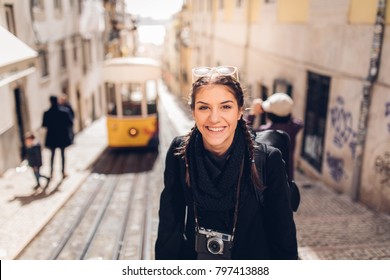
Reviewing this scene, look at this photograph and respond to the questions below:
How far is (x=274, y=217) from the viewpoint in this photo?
2.17 metres

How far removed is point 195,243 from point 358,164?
5.14m

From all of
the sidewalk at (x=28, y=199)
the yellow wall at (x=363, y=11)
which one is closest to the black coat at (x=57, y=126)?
the sidewalk at (x=28, y=199)

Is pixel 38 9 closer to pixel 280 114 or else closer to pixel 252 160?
pixel 280 114

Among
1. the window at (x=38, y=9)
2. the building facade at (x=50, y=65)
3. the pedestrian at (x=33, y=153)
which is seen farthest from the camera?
the window at (x=38, y=9)

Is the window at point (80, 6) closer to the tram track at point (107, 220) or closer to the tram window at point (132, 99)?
the tram window at point (132, 99)

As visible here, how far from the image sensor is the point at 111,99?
1167 cm

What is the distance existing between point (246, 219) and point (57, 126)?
660 centimetres

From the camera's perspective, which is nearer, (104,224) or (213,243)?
(213,243)

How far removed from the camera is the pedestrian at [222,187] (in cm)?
212

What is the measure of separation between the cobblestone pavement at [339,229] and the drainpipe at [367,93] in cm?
Result: 46

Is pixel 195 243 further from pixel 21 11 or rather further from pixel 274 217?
pixel 21 11

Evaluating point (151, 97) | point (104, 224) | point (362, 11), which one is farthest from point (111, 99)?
point (362, 11)

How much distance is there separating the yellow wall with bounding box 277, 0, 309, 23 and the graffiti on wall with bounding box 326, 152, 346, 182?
347cm

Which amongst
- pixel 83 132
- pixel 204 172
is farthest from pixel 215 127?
pixel 83 132
